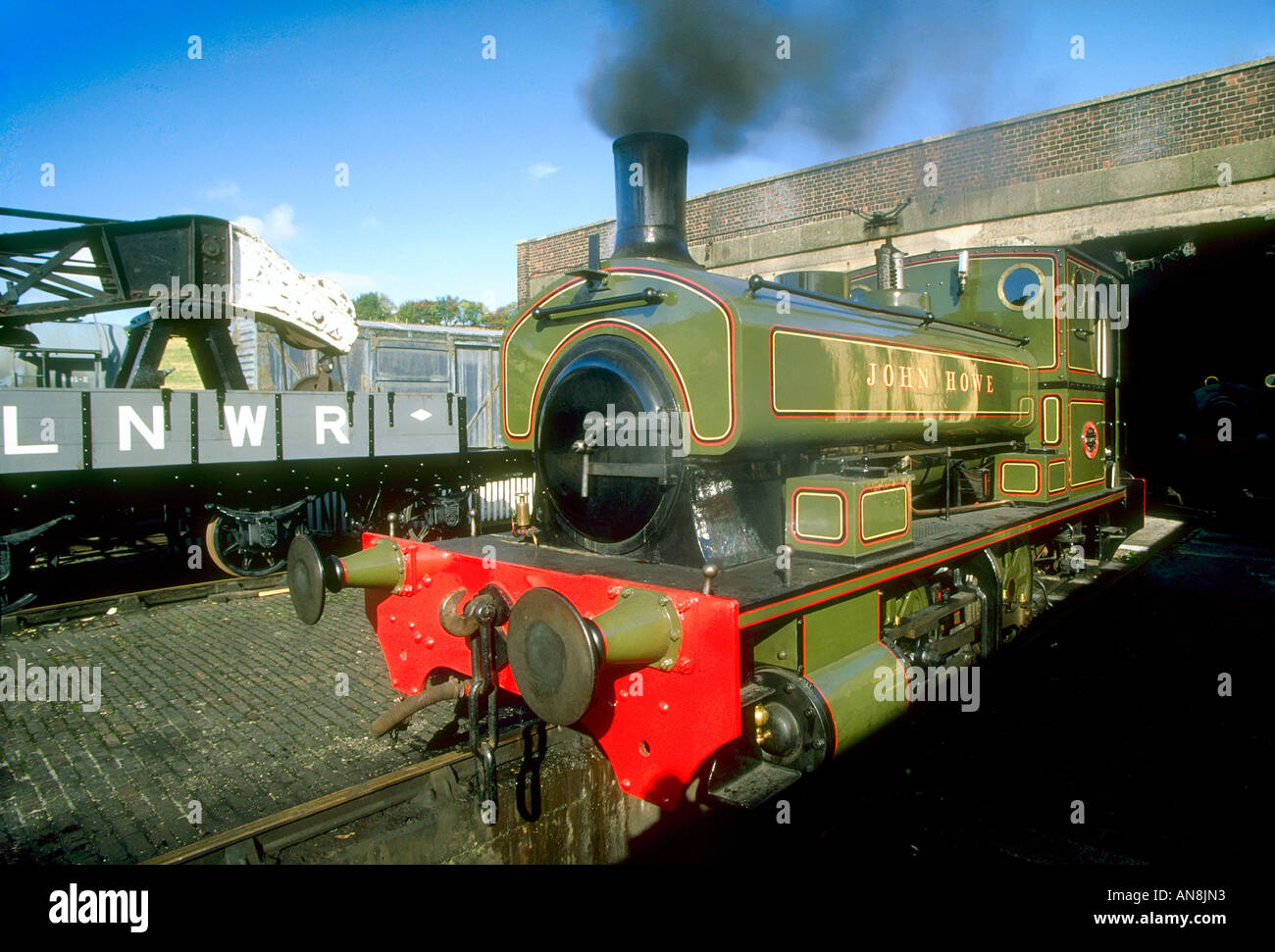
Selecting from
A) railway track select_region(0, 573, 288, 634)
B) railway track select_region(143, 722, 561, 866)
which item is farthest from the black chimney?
railway track select_region(0, 573, 288, 634)

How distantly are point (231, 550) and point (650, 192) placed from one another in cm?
576

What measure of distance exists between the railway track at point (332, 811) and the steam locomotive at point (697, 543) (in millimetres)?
216

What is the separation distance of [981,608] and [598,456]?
280 cm

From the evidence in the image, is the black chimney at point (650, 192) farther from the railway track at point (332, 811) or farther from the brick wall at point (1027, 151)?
the brick wall at point (1027, 151)

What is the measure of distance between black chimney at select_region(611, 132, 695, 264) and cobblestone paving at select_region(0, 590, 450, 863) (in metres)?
2.71

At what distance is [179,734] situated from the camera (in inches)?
152

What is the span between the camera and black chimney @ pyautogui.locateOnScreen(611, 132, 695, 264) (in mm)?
3725

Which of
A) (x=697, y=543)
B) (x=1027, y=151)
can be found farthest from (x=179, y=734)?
(x=1027, y=151)

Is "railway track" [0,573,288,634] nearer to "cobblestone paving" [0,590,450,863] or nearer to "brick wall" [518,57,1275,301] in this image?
"cobblestone paving" [0,590,450,863]

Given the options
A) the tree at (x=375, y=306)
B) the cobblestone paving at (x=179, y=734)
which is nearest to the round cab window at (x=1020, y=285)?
the cobblestone paving at (x=179, y=734)

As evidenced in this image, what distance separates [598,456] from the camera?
344cm

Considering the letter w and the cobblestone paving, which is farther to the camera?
the letter w

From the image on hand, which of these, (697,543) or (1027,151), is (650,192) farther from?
(1027,151)
